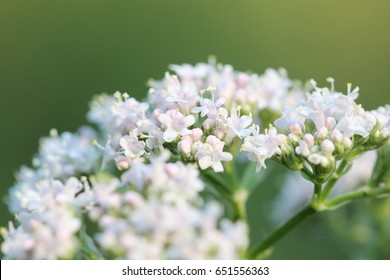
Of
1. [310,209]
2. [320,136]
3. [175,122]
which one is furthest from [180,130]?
[310,209]

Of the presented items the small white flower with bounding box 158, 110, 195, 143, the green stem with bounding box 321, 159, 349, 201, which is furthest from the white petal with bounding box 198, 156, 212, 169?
the green stem with bounding box 321, 159, 349, 201

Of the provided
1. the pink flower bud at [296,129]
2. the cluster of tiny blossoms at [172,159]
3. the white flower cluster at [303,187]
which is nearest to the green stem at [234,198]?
the cluster of tiny blossoms at [172,159]

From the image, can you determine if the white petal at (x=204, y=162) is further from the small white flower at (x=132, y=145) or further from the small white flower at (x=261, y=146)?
the small white flower at (x=132, y=145)

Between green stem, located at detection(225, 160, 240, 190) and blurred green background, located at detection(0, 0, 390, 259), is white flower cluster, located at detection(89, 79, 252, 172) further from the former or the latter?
blurred green background, located at detection(0, 0, 390, 259)

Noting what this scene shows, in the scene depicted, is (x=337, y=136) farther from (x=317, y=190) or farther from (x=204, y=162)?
(x=204, y=162)
